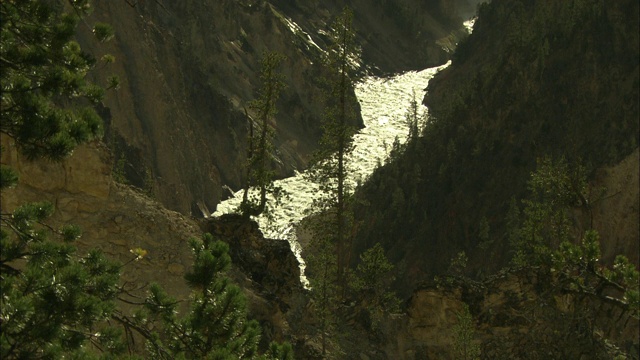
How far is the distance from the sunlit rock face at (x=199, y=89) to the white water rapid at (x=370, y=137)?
326 cm

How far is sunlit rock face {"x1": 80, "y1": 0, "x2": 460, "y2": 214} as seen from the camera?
54.8 m

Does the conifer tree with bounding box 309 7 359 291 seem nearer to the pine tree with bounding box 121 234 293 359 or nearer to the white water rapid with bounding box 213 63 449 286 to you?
the white water rapid with bounding box 213 63 449 286

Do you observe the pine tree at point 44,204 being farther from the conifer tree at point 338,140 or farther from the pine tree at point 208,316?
the conifer tree at point 338,140

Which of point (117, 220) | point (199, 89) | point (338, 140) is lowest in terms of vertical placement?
point (117, 220)

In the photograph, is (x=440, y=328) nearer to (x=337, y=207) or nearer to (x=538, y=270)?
(x=538, y=270)

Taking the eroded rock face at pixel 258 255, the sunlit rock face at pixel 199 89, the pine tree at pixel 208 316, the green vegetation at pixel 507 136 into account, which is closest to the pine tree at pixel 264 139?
the sunlit rock face at pixel 199 89

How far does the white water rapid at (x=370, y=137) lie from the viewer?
5984 cm

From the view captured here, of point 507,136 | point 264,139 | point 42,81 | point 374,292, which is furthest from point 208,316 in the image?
point 507,136

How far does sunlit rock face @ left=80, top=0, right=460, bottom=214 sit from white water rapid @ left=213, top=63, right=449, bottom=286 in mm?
3256

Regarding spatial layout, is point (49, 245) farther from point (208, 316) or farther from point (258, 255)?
point (258, 255)

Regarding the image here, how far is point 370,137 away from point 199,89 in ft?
71.4

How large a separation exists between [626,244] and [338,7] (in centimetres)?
7773

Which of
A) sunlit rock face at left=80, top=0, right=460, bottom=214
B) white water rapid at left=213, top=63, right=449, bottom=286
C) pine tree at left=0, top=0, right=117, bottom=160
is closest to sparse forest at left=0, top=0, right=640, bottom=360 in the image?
pine tree at left=0, top=0, right=117, bottom=160

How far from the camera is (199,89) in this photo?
230 ft
